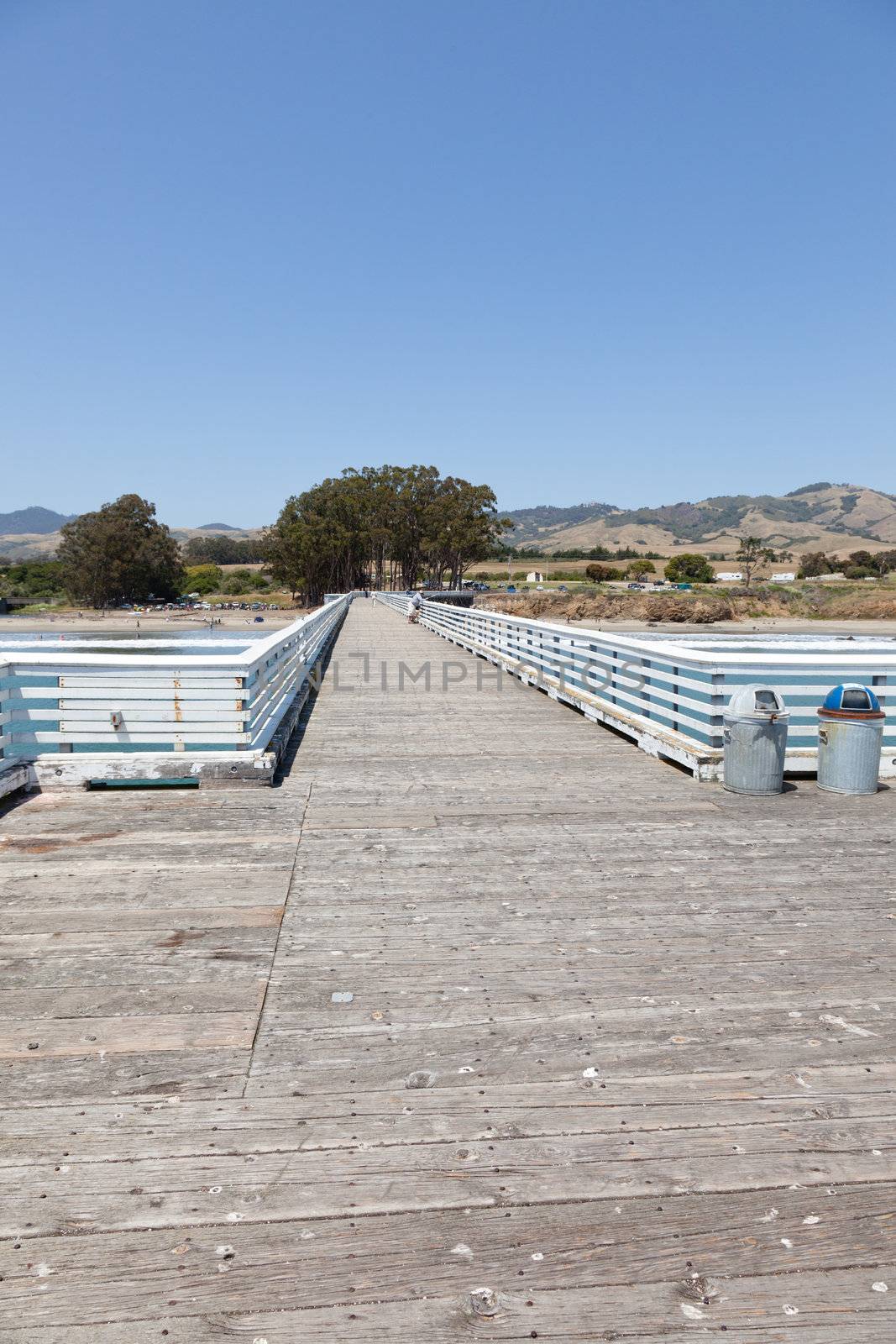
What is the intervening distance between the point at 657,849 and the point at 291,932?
8.95ft

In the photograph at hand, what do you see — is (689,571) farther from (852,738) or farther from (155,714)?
(155,714)

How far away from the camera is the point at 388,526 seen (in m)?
104

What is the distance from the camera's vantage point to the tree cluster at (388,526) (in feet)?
327

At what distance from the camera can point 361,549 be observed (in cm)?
11100

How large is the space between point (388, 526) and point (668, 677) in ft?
316

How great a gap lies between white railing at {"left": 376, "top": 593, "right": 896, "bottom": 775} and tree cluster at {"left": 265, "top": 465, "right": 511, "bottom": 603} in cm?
8187

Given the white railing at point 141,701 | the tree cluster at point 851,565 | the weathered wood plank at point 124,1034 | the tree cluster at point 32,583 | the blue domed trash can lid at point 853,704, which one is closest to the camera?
the weathered wood plank at point 124,1034

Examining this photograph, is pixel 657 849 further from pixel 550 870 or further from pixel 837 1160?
pixel 837 1160

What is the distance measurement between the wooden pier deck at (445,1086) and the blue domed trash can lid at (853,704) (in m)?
1.63

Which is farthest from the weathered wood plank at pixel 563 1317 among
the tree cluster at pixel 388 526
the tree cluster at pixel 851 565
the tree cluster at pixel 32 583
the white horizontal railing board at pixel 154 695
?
the tree cluster at pixel 851 565

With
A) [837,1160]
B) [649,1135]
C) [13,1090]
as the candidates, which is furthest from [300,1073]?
[837,1160]

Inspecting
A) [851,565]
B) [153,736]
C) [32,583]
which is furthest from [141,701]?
[851,565]

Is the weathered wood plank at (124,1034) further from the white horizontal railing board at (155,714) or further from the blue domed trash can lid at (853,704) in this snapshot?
the blue domed trash can lid at (853,704)

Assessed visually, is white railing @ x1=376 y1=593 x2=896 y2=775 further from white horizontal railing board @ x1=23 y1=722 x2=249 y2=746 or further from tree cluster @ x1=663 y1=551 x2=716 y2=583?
tree cluster @ x1=663 y1=551 x2=716 y2=583
